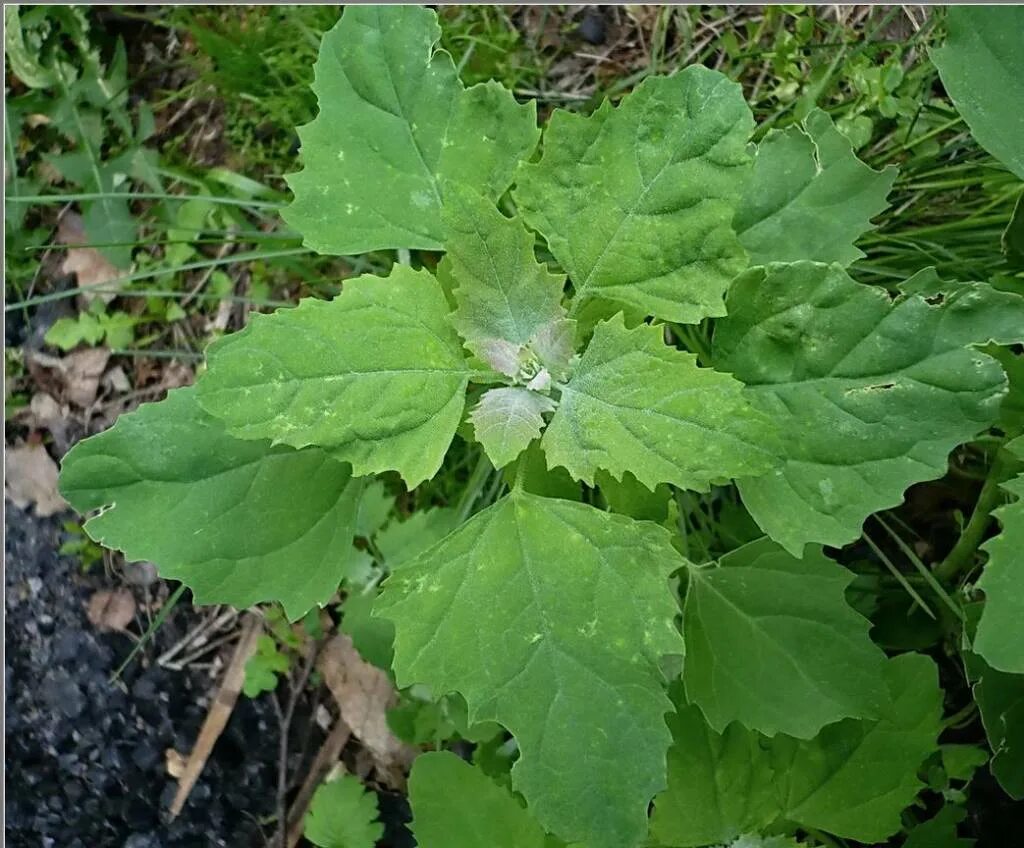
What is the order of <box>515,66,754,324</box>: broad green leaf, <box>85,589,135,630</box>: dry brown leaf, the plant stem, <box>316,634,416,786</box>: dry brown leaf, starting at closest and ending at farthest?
<box>515,66,754,324</box>: broad green leaf, the plant stem, <box>316,634,416,786</box>: dry brown leaf, <box>85,589,135,630</box>: dry brown leaf

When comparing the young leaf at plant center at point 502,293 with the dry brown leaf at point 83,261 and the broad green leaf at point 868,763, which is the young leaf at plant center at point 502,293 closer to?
the broad green leaf at point 868,763

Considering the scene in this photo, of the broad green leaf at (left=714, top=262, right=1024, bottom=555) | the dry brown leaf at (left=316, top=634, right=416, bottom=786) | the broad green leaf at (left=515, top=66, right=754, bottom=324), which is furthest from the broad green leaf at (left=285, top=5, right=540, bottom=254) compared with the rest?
the dry brown leaf at (left=316, top=634, right=416, bottom=786)

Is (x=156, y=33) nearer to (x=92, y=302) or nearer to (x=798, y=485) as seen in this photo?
(x=92, y=302)

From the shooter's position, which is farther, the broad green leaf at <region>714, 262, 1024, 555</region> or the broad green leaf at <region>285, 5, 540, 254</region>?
the broad green leaf at <region>285, 5, 540, 254</region>

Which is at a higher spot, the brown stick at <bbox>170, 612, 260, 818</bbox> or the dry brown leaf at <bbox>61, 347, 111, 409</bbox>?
the dry brown leaf at <bbox>61, 347, 111, 409</bbox>

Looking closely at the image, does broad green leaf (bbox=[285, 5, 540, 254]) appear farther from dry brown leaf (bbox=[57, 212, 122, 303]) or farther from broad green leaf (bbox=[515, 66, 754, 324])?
dry brown leaf (bbox=[57, 212, 122, 303])

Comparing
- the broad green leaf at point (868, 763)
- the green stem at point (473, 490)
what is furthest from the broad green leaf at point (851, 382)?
the green stem at point (473, 490)

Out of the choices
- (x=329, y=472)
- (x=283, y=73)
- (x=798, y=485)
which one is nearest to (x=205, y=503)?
(x=329, y=472)

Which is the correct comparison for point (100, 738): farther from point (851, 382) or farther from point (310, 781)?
point (851, 382)
